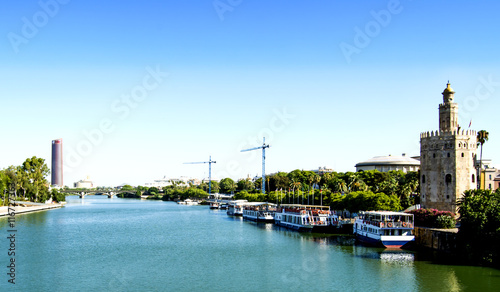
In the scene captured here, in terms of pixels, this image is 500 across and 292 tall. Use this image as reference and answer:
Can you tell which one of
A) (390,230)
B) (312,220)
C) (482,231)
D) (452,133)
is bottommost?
(312,220)

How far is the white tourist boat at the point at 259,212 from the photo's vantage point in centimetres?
10488

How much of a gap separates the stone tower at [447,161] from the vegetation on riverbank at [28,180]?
102 m

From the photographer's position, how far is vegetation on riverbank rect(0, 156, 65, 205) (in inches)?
4858

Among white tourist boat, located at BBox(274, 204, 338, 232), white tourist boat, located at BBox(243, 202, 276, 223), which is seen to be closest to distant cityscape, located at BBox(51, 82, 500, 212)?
white tourist boat, located at BBox(274, 204, 338, 232)

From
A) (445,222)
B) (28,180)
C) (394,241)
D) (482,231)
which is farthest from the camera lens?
(28,180)

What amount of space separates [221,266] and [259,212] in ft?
189

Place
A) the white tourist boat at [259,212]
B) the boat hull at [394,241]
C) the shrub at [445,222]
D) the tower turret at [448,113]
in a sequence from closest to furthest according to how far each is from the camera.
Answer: the boat hull at [394,241] < the shrub at [445,222] < the tower turret at [448,113] < the white tourist boat at [259,212]

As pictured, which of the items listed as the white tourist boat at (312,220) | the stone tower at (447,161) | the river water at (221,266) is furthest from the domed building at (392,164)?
the river water at (221,266)

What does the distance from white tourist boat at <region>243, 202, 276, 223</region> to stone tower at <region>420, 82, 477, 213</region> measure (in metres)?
41.4

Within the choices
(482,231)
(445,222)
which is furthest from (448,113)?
(482,231)

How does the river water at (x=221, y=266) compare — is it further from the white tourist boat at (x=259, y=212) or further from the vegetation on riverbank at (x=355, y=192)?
the white tourist boat at (x=259, y=212)

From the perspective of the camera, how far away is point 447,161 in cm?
6781

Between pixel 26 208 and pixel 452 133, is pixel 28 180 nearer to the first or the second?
pixel 26 208

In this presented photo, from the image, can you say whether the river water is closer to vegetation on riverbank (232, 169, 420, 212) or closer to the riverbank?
vegetation on riverbank (232, 169, 420, 212)
